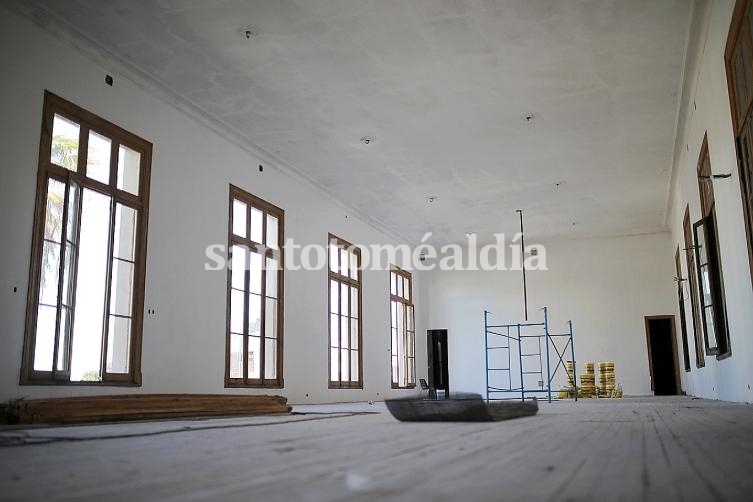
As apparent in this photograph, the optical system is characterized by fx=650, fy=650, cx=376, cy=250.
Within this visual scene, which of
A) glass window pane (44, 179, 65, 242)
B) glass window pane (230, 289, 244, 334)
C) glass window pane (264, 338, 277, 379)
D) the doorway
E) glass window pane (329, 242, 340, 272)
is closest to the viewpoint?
glass window pane (44, 179, 65, 242)

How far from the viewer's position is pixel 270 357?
30.7 ft

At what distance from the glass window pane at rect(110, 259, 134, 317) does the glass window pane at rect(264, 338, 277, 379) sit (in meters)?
2.78

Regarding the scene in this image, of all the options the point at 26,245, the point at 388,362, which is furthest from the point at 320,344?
the point at 26,245

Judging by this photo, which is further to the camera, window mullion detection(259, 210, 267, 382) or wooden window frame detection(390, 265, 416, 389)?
wooden window frame detection(390, 265, 416, 389)

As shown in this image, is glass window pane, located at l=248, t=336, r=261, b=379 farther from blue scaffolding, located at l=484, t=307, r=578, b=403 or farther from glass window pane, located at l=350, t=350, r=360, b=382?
blue scaffolding, located at l=484, t=307, r=578, b=403

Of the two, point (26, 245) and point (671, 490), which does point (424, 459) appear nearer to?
point (671, 490)

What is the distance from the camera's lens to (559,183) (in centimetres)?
1133

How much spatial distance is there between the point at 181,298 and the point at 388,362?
6794 mm

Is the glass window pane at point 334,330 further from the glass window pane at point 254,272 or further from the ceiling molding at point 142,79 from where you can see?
the glass window pane at point 254,272

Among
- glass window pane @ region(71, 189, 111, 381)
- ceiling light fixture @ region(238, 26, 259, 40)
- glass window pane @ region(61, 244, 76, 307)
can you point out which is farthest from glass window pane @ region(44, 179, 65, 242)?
Result: ceiling light fixture @ region(238, 26, 259, 40)

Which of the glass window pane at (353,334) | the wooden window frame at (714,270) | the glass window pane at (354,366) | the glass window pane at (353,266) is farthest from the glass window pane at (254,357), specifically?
the wooden window frame at (714,270)

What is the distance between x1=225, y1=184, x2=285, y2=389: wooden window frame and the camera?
27.5ft

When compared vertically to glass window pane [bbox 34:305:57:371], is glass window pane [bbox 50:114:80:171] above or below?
above

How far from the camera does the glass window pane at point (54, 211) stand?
589 centimetres
